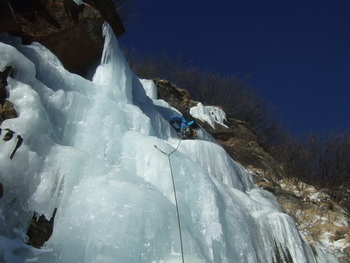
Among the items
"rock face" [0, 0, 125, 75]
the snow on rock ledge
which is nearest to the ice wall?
"rock face" [0, 0, 125, 75]

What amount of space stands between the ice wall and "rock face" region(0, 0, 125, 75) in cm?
49

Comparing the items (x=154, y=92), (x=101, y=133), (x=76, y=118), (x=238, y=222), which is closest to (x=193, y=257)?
(x=238, y=222)

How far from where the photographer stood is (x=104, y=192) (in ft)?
8.92

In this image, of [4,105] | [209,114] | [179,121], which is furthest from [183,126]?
[4,105]

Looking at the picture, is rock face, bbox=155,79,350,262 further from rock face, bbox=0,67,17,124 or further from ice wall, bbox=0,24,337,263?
rock face, bbox=0,67,17,124

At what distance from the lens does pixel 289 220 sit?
15.0 feet

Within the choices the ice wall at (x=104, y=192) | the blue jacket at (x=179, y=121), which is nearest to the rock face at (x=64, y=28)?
the ice wall at (x=104, y=192)

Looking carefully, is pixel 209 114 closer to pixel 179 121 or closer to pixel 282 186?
pixel 282 186

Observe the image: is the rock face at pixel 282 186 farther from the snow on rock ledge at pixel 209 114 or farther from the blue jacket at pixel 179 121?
the blue jacket at pixel 179 121

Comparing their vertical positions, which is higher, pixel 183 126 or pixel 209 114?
pixel 183 126

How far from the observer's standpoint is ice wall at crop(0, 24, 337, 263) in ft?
8.17

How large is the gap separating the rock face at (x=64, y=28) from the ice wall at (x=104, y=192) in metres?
0.49

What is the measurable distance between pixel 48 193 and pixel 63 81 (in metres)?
1.94

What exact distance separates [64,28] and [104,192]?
3.41m
